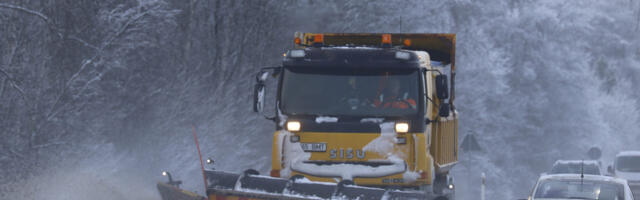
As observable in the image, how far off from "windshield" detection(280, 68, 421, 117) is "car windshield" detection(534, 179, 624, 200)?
2530 mm

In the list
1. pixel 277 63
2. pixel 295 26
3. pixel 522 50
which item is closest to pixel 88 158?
pixel 277 63

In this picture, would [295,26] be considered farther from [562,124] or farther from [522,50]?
[522,50]

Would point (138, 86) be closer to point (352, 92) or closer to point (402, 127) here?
point (352, 92)

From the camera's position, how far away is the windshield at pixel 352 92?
12852mm

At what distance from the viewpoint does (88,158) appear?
77.5 ft

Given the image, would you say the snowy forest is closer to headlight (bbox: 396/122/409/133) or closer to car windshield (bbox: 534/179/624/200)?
headlight (bbox: 396/122/409/133)

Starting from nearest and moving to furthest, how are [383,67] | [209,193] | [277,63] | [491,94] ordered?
[209,193] < [383,67] < [277,63] < [491,94]

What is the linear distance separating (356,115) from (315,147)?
0.69 m

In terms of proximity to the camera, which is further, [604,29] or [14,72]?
[604,29]

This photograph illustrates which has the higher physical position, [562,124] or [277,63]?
[277,63]

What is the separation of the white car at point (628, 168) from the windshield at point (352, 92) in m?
18.1

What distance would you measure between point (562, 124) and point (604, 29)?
14384 mm

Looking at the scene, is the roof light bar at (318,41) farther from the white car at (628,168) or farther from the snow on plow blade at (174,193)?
the white car at (628,168)

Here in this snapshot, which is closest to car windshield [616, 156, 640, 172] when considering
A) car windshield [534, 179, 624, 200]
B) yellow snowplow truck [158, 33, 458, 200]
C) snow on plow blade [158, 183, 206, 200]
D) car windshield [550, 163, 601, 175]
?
car windshield [550, 163, 601, 175]
